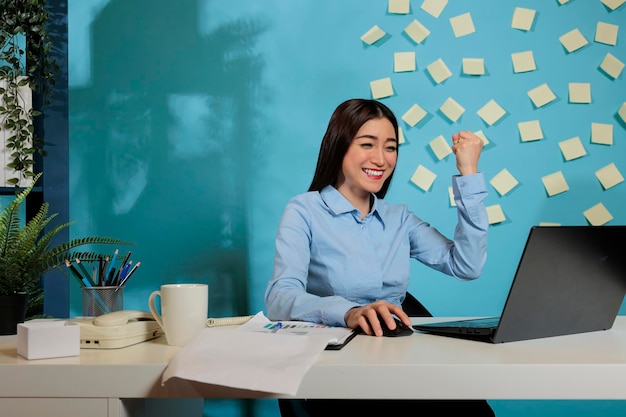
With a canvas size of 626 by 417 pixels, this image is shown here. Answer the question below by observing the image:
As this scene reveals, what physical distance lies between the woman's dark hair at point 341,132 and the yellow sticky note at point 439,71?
23.6 inches

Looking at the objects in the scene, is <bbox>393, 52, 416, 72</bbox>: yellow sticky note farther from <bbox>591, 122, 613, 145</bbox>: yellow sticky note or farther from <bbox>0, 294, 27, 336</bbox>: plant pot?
<bbox>0, 294, 27, 336</bbox>: plant pot

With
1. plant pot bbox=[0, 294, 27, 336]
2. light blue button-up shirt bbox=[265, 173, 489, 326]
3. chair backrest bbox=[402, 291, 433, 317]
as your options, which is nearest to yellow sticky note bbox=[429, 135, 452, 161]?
light blue button-up shirt bbox=[265, 173, 489, 326]

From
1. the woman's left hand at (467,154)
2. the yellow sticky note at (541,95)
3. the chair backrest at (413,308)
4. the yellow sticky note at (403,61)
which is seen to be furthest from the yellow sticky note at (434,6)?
the chair backrest at (413,308)

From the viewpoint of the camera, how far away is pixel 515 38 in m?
2.40

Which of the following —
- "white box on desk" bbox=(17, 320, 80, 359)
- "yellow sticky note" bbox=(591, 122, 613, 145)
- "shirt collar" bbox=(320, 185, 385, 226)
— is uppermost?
"yellow sticky note" bbox=(591, 122, 613, 145)

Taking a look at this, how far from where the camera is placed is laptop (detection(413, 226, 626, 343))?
1.04 meters

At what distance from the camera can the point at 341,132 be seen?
183cm

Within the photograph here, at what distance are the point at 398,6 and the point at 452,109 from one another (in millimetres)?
411

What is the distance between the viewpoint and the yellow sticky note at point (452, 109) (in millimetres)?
2393

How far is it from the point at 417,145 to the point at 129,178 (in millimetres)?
1039

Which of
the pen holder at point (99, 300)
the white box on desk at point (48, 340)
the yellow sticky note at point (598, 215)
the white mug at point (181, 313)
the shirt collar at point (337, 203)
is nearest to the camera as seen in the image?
the white box on desk at point (48, 340)

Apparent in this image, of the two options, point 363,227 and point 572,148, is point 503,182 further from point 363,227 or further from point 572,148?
point 363,227

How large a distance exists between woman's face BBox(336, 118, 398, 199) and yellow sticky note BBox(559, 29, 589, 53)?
0.93 m

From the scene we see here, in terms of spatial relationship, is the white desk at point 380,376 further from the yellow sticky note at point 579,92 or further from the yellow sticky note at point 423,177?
the yellow sticky note at point 579,92
